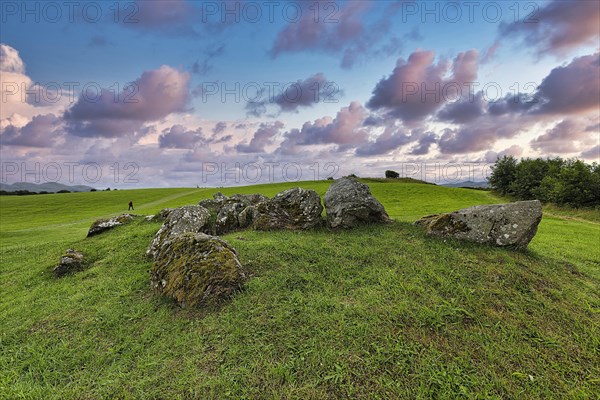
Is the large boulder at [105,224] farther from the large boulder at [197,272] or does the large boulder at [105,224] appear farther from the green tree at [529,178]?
the green tree at [529,178]

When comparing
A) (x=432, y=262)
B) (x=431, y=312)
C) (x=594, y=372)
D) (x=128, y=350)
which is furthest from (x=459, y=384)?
(x=128, y=350)

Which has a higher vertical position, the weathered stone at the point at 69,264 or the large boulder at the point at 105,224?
the large boulder at the point at 105,224

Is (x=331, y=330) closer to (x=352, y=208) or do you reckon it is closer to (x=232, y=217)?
(x=352, y=208)

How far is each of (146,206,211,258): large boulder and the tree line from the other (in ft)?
139

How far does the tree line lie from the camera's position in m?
33.7

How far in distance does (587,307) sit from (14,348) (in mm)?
14436

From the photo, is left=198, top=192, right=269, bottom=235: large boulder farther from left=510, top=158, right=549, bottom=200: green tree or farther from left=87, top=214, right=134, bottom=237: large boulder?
left=510, top=158, right=549, bottom=200: green tree

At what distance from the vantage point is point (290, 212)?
1413cm

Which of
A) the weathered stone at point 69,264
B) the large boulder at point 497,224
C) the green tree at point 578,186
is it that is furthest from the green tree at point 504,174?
the weathered stone at point 69,264

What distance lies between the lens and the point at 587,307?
7312mm

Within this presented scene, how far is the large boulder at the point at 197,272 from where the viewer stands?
7.93 m

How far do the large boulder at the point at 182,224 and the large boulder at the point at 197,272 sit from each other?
3.43 meters

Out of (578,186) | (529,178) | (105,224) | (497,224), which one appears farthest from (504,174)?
(105,224)

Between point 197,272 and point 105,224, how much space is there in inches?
538
